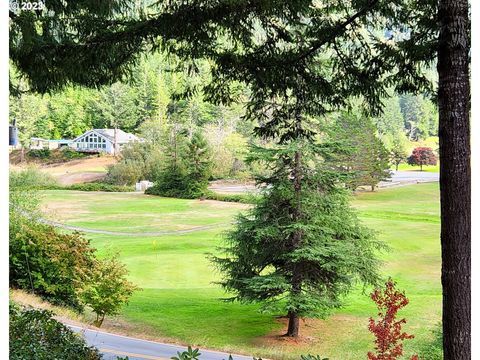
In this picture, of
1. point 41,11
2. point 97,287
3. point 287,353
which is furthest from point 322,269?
point 41,11

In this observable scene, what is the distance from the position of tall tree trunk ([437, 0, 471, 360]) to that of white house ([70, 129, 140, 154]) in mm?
2625

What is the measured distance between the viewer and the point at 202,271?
14.6 ft

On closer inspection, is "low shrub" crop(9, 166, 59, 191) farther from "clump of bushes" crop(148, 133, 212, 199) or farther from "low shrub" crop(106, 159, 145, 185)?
"clump of bushes" crop(148, 133, 212, 199)

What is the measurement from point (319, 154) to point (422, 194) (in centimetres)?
81

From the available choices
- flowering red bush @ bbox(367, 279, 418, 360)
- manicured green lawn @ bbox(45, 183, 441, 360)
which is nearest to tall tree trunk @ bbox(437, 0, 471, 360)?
flowering red bush @ bbox(367, 279, 418, 360)

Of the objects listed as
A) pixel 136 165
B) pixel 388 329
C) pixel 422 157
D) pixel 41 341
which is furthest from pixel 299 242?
pixel 41 341

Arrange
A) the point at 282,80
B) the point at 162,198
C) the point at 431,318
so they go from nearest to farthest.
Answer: the point at 282,80 → the point at 431,318 → the point at 162,198

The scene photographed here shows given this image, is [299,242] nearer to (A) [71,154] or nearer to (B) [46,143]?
(A) [71,154]

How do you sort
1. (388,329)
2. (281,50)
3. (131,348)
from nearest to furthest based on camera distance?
(281,50) → (388,329) → (131,348)

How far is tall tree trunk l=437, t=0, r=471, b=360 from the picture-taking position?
215cm

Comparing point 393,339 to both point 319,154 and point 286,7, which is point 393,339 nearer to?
point 319,154

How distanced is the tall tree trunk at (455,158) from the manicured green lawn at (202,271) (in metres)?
1.95

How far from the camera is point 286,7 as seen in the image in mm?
2584

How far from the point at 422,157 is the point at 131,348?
2.63 m
